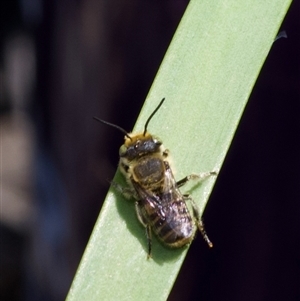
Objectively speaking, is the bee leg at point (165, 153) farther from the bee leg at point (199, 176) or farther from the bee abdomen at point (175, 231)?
the bee abdomen at point (175, 231)

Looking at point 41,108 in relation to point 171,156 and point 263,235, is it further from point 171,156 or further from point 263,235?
point 171,156

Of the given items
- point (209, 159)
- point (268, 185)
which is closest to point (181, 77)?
point (209, 159)

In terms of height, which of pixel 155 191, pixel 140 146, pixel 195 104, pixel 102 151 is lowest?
pixel 102 151

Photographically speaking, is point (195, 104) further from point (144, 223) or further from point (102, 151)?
point (102, 151)

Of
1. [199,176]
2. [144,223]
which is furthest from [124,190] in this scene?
[199,176]

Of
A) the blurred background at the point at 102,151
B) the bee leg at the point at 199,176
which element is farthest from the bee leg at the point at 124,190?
the blurred background at the point at 102,151

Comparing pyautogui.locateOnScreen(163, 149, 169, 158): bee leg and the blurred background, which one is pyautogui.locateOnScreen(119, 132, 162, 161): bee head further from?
the blurred background
